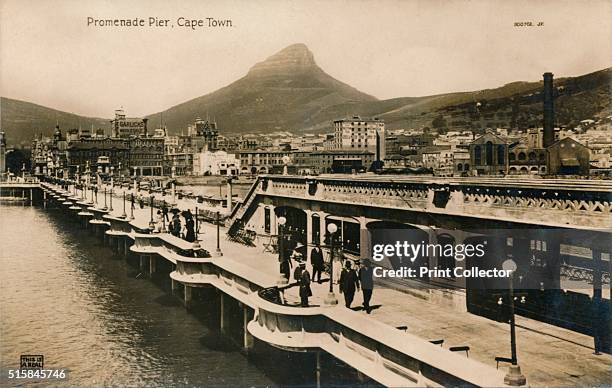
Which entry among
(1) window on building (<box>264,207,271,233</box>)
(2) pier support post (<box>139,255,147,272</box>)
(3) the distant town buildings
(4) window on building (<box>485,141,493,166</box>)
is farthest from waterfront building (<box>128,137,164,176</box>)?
(1) window on building (<box>264,207,271,233</box>)

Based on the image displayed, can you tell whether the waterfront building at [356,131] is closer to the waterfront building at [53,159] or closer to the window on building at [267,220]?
the waterfront building at [53,159]

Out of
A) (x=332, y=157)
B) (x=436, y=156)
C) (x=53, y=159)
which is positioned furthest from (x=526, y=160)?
(x=53, y=159)

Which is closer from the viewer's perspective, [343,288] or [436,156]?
[343,288]

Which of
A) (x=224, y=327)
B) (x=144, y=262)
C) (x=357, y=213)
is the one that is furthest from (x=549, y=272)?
(x=144, y=262)

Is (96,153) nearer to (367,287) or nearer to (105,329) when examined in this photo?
(105,329)

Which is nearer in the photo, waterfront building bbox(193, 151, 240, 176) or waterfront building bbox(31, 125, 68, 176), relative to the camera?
waterfront building bbox(193, 151, 240, 176)

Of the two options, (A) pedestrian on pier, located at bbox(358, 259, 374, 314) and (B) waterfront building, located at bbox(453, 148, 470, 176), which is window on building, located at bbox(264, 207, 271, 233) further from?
(B) waterfront building, located at bbox(453, 148, 470, 176)

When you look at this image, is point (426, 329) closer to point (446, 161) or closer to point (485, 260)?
point (485, 260)

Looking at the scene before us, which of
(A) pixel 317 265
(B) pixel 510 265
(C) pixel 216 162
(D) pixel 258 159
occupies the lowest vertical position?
(A) pixel 317 265
